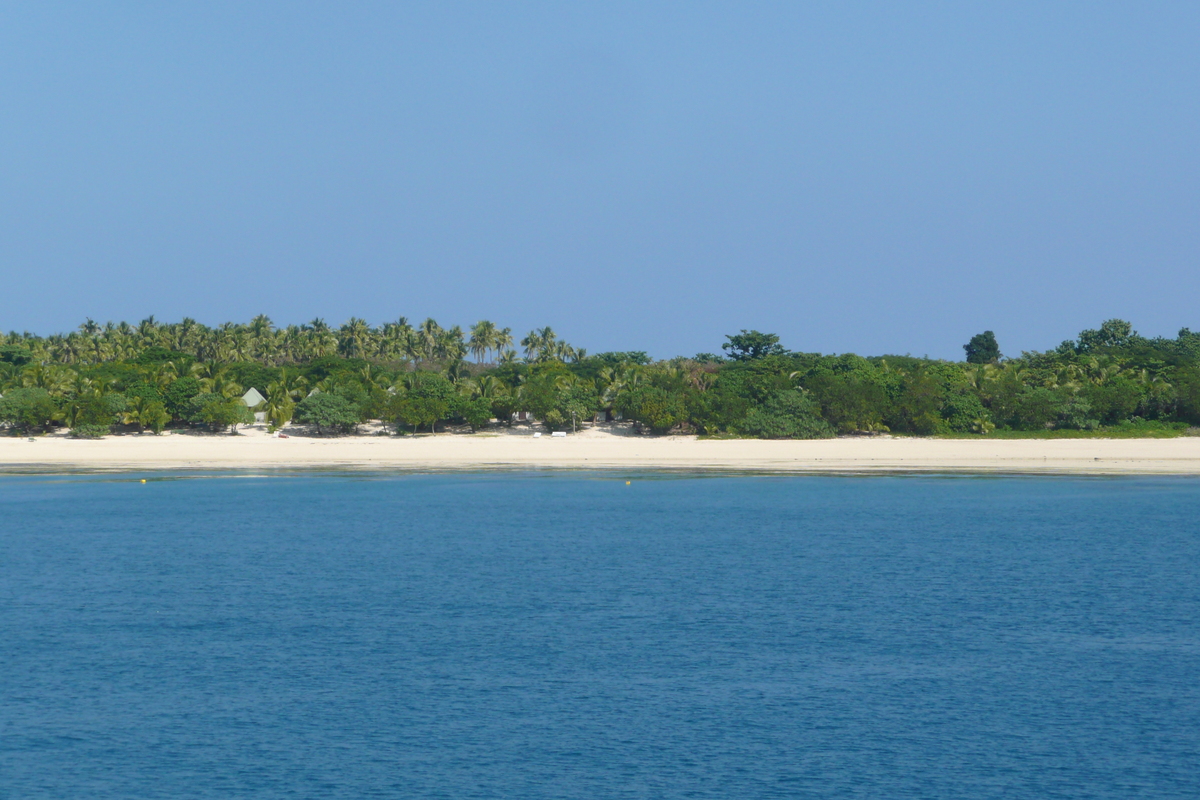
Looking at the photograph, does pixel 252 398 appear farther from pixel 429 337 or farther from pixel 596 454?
pixel 429 337

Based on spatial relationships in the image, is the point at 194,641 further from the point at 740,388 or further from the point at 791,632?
the point at 740,388

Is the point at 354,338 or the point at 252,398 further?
the point at 354,338

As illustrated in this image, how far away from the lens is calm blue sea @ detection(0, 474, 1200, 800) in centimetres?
1947

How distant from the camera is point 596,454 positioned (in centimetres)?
9050

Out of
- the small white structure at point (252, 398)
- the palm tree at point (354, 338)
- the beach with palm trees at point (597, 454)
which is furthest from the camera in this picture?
the palm tree at point (354, 338)

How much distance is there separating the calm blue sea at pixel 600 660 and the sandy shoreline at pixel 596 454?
99.3 feet

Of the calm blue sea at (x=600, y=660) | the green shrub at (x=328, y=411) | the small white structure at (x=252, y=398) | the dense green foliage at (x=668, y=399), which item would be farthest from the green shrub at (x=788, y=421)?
the small white structure at (x=252, y=398)

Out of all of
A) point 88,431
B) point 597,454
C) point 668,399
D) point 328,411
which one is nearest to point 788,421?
point 668,399

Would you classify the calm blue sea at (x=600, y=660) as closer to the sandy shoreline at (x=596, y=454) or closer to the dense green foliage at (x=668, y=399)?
the sandy shoreline at (x=596, y=454)

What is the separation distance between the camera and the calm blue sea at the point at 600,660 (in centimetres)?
1947

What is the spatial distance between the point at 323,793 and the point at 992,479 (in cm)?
6424

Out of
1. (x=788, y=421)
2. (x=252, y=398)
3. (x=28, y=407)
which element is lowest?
(x=788, y=421)

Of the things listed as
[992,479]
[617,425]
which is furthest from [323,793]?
[617,425]

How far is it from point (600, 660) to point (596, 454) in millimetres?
63774
